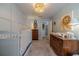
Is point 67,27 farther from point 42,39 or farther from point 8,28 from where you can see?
point 8,28

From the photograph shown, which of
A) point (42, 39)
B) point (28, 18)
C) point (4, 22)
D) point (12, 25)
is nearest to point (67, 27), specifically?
point (42, 39)

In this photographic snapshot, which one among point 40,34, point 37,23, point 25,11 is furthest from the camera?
point 40,34

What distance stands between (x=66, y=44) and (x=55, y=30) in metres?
0.31

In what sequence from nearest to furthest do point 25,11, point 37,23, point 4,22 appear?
point 4,22 → point 25,11 → point 37,23

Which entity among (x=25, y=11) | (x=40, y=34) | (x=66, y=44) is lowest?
(x=66, y=44)

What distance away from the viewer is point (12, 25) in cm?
146

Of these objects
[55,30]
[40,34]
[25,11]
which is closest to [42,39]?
[40,34]

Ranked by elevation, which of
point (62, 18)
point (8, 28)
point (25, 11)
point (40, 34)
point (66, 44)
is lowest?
point (66, 44)

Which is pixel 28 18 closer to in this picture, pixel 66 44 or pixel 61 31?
pixel 61 31

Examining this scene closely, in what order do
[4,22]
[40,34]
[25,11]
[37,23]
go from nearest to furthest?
[4,22] → [25,11] → [37,23] → [40,34]

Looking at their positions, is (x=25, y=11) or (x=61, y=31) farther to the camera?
(x=61, y=31)

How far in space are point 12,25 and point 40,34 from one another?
0.55 metres

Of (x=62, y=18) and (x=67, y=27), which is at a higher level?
(x=62, y=18)

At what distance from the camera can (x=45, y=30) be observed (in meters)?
1.70
